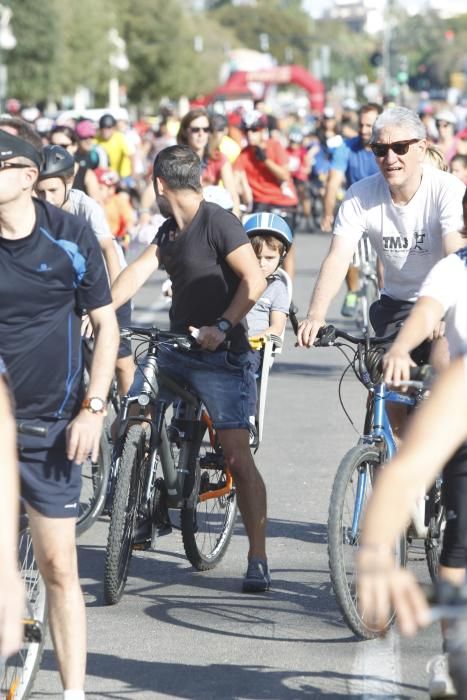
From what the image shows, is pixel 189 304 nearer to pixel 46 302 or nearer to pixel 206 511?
pixel 206 511

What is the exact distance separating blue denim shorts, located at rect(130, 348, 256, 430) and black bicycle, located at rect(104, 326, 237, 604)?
0.05 m

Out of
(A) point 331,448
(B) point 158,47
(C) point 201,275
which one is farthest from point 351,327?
(B) point 158,47

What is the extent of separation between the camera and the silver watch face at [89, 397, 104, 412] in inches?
195

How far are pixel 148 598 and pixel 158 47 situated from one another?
315 feet

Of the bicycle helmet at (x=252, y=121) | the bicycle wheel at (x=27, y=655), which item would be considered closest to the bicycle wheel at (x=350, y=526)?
the bicycle wheel at (x=27, y=655)

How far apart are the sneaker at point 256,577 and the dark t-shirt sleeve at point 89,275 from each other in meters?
2.11

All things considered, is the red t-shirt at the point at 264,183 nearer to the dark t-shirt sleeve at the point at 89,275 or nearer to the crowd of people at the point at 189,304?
the crowd of people at the point at 189,304

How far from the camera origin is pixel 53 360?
5.04 m

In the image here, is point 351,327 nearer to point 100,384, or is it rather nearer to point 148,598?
point 148,598

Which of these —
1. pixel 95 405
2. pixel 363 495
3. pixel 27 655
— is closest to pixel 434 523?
pixel 363 495

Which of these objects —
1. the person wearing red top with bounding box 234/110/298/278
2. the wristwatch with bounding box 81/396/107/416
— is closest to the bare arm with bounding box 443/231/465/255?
the wristwatch with bounding box 81/396/107/416

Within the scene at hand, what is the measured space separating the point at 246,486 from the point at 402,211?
1.37m

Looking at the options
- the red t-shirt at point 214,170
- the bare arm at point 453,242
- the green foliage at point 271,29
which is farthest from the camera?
the green foliage at point 271,29

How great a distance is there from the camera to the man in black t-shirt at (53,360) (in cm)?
490
